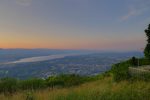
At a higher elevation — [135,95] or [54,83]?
[135,95]

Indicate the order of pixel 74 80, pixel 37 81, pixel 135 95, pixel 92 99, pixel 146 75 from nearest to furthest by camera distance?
pixel 92 99 → pixel 135 95 → pixel 146 75 → pixel 37 81 → pixel 74 80

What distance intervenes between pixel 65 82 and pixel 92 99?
34.6 feet

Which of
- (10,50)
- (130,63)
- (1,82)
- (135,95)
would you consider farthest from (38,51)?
(135,95)

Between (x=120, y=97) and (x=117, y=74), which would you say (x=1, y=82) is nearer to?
(x=117, y=74)

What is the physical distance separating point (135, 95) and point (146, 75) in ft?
24.3

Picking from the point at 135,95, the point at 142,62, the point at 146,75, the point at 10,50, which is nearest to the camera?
the point at 135,95

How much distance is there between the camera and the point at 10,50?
97.1 metres

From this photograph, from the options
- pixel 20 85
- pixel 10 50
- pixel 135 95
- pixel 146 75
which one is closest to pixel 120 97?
pixel 135 95

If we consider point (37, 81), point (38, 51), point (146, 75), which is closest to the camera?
point (146, 75)

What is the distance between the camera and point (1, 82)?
14.3m

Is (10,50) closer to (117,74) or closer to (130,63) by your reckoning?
(130,63)

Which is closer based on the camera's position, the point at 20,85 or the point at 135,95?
the point at 135,95

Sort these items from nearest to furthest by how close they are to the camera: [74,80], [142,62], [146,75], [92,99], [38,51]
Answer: [92,99]
[146,75]
[74,80]
[142,62]
[38,51]

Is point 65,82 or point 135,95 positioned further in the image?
point 65,82
